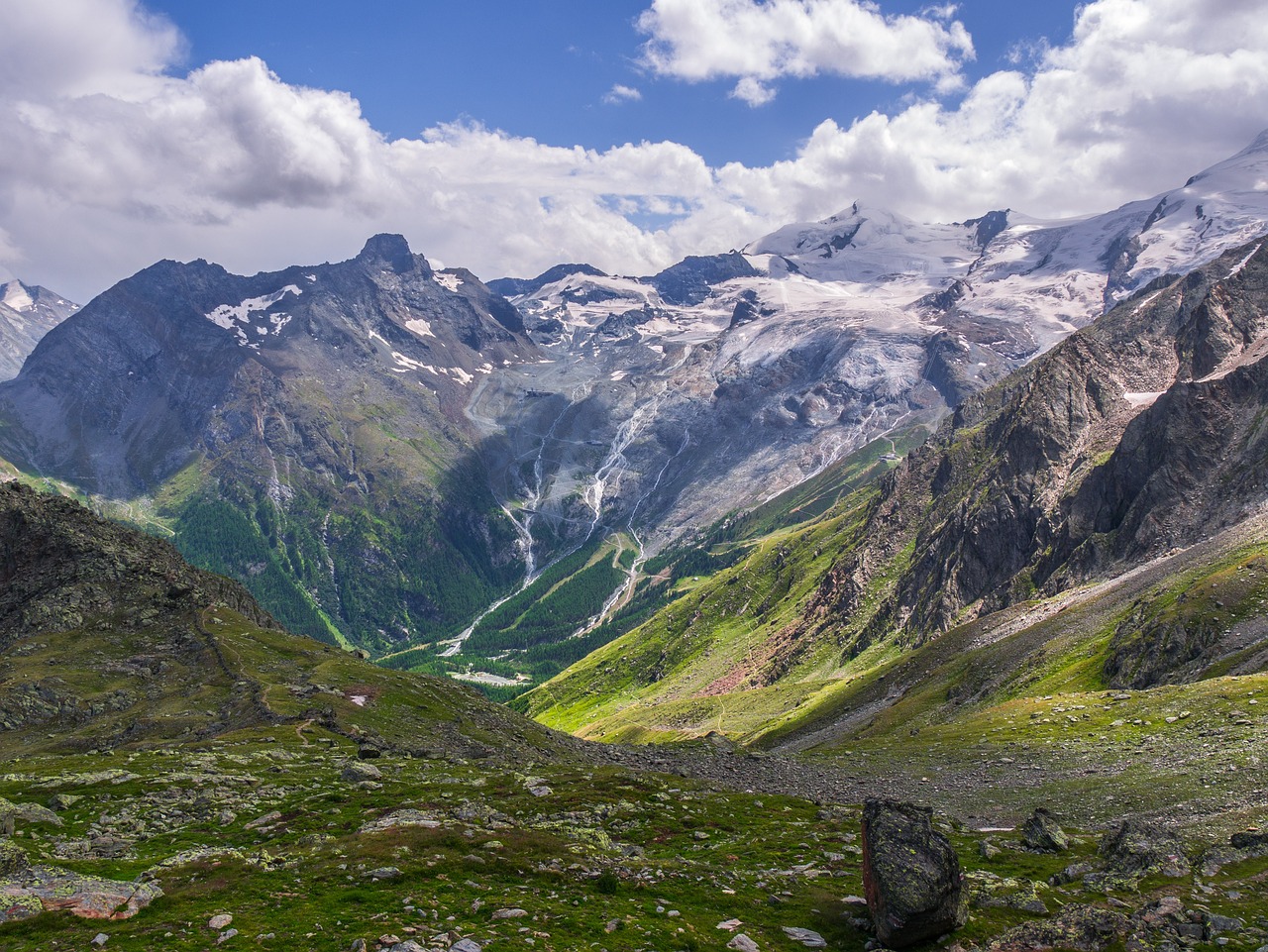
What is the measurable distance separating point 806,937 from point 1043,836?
66.5 ft

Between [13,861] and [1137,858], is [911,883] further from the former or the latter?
[13,861]

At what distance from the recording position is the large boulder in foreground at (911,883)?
28.0 meters

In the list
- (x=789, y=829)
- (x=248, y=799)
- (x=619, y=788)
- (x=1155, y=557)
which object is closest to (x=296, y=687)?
(x=248, y=799)

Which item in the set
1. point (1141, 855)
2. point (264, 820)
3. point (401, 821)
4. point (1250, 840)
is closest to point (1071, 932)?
point (1141, 855)

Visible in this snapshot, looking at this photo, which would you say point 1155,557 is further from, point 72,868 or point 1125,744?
point 72,868

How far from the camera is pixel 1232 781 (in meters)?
46.8

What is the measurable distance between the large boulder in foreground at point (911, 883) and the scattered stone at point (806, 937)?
2.12m

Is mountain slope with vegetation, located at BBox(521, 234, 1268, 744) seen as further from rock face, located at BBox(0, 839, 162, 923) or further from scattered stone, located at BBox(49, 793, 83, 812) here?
scattered stone, located at BBox(49, 793, 83, 812)

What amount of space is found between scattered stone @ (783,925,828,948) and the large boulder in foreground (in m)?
2.12

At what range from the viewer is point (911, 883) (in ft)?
93.0

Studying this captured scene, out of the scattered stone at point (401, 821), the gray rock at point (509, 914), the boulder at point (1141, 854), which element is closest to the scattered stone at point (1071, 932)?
the boulder at point (1141, 854)

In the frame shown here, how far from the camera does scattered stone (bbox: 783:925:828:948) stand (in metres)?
28.2

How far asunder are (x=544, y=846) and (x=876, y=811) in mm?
16339

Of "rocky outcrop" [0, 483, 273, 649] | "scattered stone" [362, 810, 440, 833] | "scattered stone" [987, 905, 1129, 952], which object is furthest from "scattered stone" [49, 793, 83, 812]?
"rocky outcrop" [0, 483, 273, 649]
